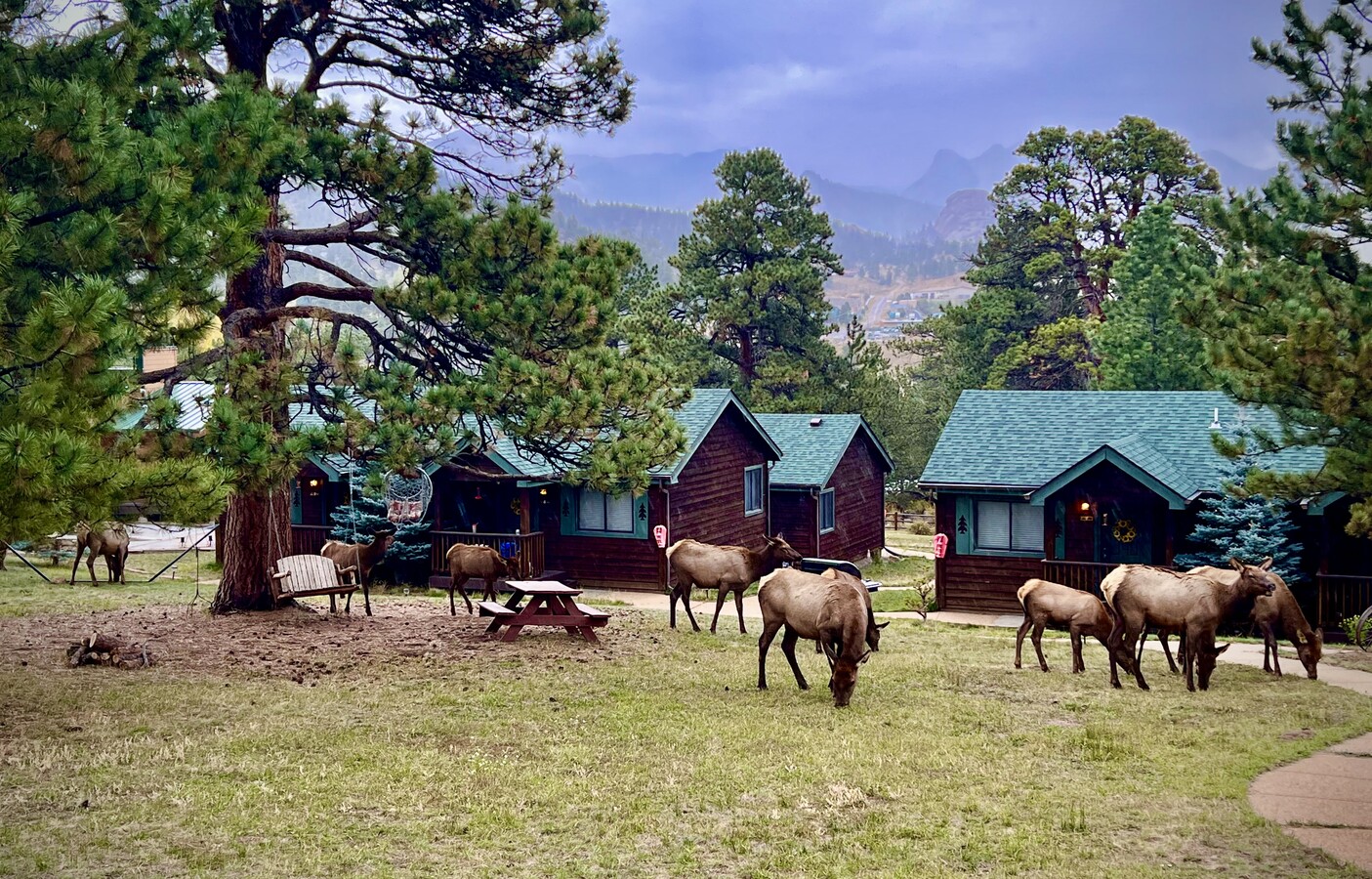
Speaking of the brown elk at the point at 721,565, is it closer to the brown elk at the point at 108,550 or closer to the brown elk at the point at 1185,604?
the brown elk at the point at 1185,604

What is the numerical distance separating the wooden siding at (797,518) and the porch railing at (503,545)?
9192 millimetres

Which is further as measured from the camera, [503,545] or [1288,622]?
[503,545]

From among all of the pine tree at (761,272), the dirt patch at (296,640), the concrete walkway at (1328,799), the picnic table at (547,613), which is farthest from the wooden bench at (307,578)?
the pine tree at (761,272)

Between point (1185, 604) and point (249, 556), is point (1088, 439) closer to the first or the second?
point (1185, 604)

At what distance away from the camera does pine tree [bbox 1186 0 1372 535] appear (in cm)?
1568

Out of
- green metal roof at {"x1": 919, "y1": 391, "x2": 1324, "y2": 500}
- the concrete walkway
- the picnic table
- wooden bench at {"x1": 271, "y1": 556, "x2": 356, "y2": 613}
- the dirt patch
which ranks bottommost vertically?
the concrete walkway


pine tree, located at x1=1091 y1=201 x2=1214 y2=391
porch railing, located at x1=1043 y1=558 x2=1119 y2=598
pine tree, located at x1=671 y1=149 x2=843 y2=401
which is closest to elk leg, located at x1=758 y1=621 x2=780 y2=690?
porch railing, located at x1=1043 y1=558 x2=1119 y2=598

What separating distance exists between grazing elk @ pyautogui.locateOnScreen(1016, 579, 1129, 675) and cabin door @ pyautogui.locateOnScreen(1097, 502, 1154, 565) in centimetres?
881

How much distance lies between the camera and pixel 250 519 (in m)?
18.3

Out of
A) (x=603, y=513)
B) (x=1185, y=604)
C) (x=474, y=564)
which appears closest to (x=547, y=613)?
(x=474, y=564)

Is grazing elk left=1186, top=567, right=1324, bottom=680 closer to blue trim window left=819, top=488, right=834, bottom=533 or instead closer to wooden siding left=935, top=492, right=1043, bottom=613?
wooden siding left=935, top=492, right=1043, bottom=613

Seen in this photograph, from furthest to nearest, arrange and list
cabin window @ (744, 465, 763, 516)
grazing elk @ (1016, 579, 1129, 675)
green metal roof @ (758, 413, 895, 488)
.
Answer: green metal roof @ (758, 413, 895, 488) → cabin window @ (744, 465, 763, 516) → grazing elk @ (1016, 579, 1129, 675)

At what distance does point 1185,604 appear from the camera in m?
14.8

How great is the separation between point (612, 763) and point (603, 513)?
18258mm
